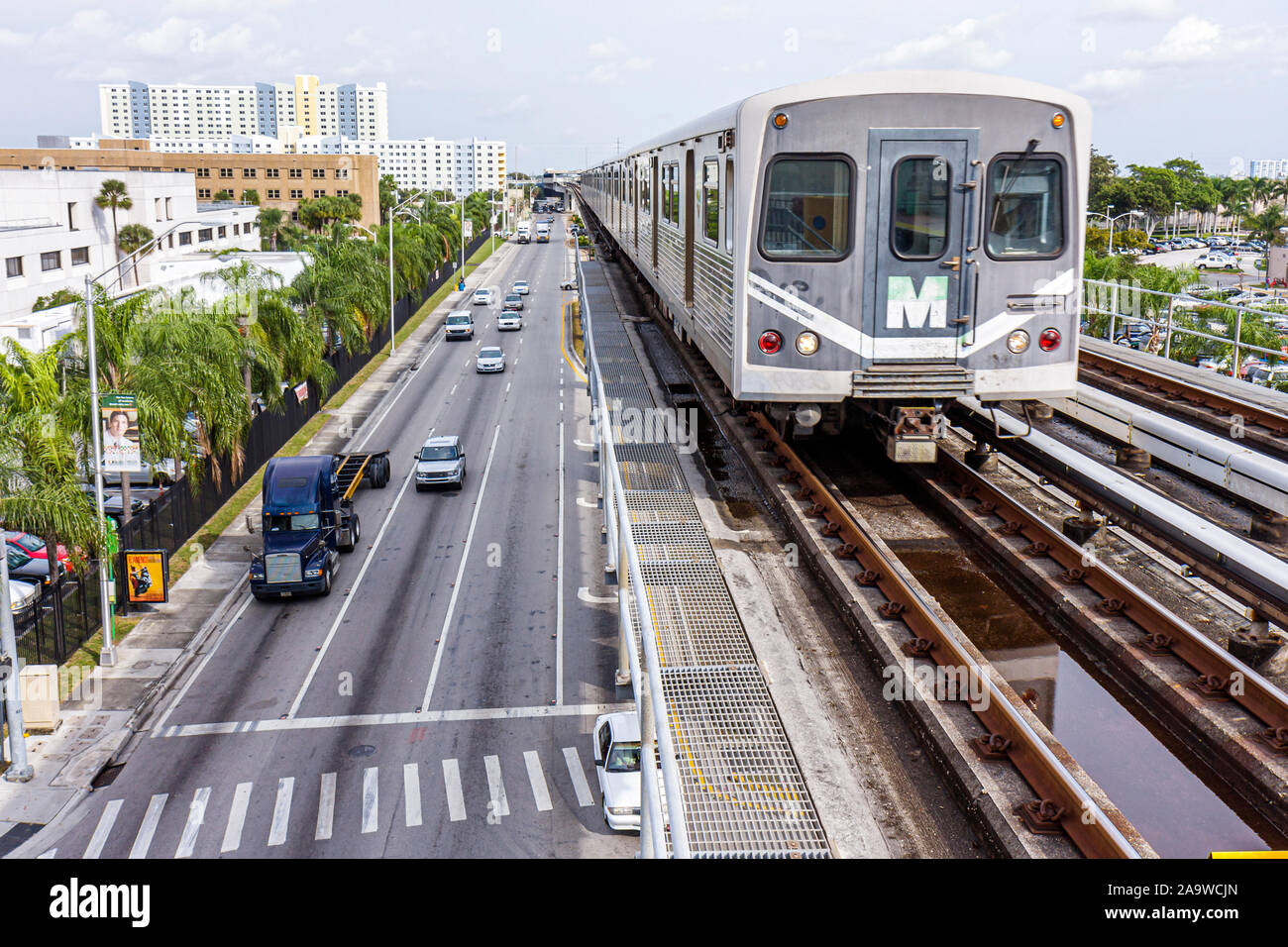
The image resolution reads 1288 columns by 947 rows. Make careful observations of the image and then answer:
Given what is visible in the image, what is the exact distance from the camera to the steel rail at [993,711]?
5.39 metres

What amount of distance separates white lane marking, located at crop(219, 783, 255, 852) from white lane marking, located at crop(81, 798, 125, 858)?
5.54ft

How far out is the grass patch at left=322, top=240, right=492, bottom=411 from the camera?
48281 mm

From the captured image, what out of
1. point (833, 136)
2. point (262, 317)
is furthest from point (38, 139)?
point (833, 136)

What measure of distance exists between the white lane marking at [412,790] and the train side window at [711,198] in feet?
32.1

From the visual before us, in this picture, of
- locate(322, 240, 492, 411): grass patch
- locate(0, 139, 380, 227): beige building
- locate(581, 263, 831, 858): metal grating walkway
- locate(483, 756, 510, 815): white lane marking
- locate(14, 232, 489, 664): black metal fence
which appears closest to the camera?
locate(581, 263, 831, 858): metal grating walkway

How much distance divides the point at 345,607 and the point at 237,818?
8.94 m

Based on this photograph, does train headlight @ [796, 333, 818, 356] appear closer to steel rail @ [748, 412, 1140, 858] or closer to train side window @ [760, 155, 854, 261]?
train side window @ [760, 155, 854, 261]

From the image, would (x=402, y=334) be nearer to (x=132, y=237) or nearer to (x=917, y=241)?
(x=132, y=237)

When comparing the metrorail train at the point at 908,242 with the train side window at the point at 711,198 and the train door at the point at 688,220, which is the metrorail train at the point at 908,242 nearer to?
the train side window at the point at 711,198

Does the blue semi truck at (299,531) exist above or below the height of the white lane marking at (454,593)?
above

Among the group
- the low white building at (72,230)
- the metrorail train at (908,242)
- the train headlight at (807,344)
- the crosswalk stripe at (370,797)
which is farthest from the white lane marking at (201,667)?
the low white building at (72,230)

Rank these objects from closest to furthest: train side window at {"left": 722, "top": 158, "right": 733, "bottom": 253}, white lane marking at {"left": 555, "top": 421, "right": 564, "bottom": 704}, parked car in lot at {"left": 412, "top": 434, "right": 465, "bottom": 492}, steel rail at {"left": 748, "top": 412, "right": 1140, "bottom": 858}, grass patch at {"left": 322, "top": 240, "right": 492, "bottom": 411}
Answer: steel rail at {"left": 748, "top": 412, "right": 1140, "bottom": 858}, train side window at {"left": 722, "top": 158, "right": 733, "bottom": 253}, white lane marking at {"left": 555, "top": 421, "right": 564, "bottom": 704}, parked car in lot at {"left": 412, "top": 434, "right": 465, "bottom": 492}, grass patch at {"left": 322, "top": 240, "right": 492, "bottom": 411}

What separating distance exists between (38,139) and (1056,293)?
6586 inches

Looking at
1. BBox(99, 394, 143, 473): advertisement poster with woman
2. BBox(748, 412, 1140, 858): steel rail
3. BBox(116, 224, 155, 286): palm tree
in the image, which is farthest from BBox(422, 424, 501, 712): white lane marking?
BBox(116, 224, 155, 286): palm tree
